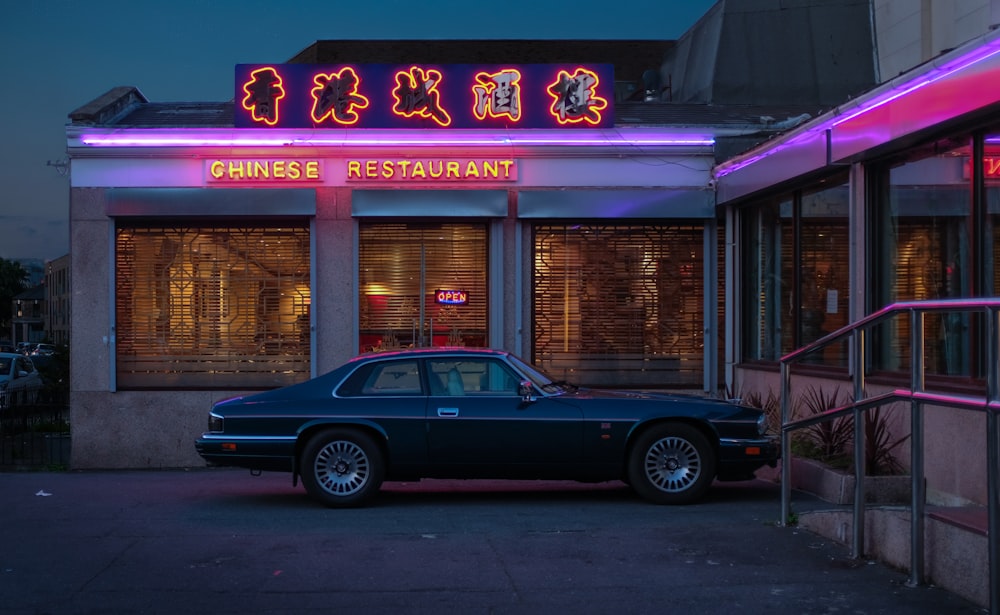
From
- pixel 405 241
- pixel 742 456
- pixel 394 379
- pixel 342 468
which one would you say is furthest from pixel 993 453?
pixel 405 241

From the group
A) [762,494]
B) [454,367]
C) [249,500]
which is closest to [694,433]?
[762,494]

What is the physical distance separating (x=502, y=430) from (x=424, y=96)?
6.39 metres

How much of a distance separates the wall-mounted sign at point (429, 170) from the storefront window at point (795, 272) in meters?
3.31

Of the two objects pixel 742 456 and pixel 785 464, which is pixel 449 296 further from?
pixel 785 464

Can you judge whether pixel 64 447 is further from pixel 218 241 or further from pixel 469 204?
pixel 469 204

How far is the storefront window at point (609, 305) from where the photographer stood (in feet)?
50.6

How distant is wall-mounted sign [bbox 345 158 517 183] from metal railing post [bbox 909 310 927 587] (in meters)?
8.58

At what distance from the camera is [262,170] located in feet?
48.5

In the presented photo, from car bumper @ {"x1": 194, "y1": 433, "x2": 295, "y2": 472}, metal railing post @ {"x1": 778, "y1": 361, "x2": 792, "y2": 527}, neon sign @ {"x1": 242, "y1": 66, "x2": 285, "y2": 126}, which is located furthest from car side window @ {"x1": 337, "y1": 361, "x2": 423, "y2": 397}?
neon sign @ {"x1": 242, "y1": 66, "x2": 285, "y2": 126}

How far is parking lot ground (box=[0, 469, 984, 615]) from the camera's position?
6719 mm

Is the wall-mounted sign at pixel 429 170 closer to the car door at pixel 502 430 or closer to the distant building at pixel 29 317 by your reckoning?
the car door at pixel 502 430

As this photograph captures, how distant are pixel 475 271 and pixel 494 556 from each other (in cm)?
777

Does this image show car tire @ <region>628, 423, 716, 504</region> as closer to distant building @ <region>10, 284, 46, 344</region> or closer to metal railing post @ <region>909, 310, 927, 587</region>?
metal railing post @ <region>909, 310, 927, 587</region>

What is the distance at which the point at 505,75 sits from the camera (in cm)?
1530
